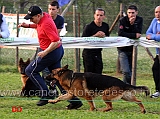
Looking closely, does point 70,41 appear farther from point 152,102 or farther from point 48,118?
point 48,118

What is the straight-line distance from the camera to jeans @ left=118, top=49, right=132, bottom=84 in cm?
1064

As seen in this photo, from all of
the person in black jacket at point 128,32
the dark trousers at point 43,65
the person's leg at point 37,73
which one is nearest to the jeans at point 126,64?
the person in black jacket at point 128,32

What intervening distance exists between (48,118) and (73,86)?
1.16 meters

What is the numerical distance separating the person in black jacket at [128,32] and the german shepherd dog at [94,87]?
194cm

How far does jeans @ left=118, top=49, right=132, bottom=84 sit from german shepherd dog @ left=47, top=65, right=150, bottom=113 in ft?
6.25

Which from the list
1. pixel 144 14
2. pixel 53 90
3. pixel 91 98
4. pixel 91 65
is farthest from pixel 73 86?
pixel 144 14

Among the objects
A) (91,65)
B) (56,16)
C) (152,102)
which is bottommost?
(152,102)

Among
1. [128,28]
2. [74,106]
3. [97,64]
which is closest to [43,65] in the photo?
[74,106]

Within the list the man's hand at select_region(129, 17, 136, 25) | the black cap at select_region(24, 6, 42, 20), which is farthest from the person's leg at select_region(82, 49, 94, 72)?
the black cap at select_region(24, 6, 42, 20)

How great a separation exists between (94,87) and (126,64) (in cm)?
201

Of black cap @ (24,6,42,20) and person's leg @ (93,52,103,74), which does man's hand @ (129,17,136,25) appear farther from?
black cap @ (24,6,42,20)

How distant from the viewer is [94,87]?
28.8 ft

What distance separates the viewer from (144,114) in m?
8.44

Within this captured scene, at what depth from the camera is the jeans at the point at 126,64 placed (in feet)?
34.9
